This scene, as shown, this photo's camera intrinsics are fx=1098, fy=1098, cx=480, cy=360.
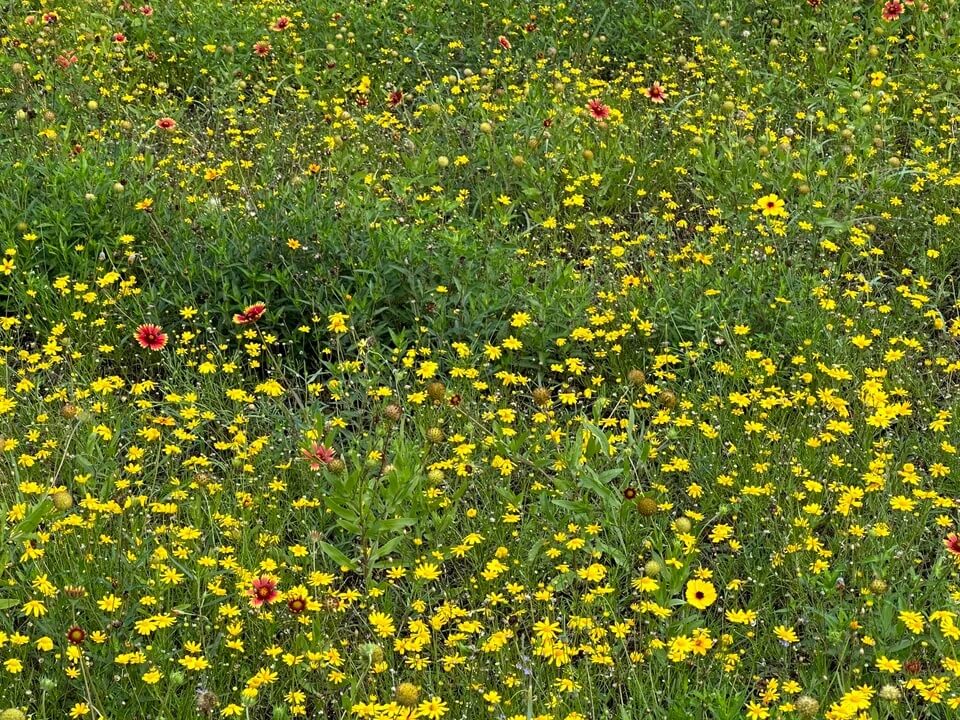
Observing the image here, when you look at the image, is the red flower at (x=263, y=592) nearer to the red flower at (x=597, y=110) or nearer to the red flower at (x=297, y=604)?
the red flower at (x=297, y=604)

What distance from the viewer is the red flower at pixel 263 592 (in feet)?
7.95

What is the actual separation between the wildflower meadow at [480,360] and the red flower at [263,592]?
0.01 metres

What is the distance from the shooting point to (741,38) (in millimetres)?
5918

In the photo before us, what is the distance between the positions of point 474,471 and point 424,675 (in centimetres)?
73

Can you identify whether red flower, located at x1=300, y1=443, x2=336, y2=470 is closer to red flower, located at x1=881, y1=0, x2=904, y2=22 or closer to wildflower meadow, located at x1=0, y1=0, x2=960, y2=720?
wildflower meadow, located at x1=0, y1=0, x2=960, y2=720

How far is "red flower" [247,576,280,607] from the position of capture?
95.4 inches

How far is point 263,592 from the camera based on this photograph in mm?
2432

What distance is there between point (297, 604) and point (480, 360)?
1384mm

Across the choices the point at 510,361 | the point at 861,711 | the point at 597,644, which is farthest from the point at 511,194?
the point at 861,711

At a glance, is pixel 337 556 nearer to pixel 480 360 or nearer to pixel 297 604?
pixel 297 604

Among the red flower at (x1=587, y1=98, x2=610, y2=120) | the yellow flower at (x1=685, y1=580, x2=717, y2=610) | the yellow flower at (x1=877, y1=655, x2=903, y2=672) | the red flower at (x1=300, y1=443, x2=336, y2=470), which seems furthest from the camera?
the red flower at (x1=587, y1=98, x2=610, y2=120)

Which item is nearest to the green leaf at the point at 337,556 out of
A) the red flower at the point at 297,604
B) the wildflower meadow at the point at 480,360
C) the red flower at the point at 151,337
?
the wildflower meadow at the point at 480,360

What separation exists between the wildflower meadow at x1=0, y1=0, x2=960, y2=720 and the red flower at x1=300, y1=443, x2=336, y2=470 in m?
0.02

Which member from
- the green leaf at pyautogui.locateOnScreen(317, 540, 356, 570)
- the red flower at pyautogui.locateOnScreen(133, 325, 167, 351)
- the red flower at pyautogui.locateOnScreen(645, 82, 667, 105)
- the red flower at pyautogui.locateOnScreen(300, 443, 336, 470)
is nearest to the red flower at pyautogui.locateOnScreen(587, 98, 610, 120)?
the red flower at pyautogui.locateOnScreen(645, 82, 667, 105)
